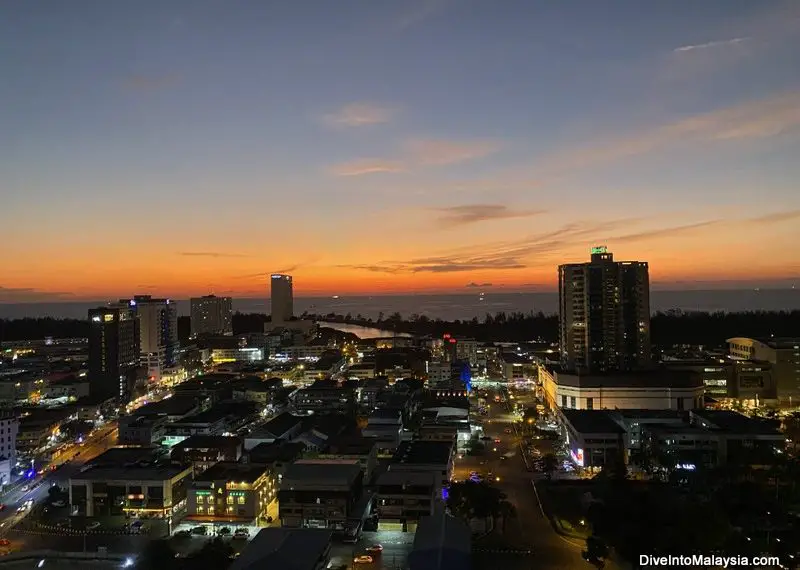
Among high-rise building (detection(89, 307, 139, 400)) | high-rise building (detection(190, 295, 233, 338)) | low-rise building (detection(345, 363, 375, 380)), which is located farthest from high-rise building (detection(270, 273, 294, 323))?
high-rise building (detection(89, 307, 139, 400))

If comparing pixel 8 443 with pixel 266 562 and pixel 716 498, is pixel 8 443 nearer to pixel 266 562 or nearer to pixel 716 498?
pixel 266 562

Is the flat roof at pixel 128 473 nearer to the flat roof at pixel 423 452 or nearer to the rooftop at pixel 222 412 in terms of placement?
the flat roof at pixel 423 452

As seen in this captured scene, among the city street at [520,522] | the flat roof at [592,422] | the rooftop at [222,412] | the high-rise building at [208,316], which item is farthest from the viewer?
the high-rise building at [208,316]

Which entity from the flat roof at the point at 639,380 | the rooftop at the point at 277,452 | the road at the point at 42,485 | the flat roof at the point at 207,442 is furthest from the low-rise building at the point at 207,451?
the flat roof at the point at 639,380

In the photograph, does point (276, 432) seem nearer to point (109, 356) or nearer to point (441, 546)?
point (441, 546)

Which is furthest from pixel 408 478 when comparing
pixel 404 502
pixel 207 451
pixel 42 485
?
pixel 42 485

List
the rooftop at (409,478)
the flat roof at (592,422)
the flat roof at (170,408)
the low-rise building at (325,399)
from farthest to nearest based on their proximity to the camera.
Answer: the low-rise building at (325,399), the flat roof at (170,408), the flat roof at (592,422), the rooftop at (409,478)

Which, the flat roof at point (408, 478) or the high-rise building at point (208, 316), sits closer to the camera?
the flat roof at point (408, 478)
